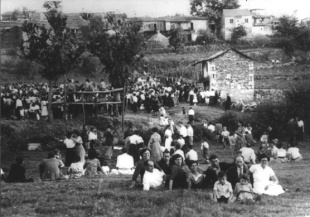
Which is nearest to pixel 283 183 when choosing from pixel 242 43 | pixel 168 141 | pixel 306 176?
pixel 306 176

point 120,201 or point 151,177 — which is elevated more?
point 151,177

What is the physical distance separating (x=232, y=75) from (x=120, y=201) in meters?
25.7

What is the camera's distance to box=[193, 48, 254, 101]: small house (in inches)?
1438

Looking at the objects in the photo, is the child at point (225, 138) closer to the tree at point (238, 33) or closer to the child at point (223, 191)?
the child at point (223, 191)

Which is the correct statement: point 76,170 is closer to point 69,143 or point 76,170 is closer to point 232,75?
point 69,143

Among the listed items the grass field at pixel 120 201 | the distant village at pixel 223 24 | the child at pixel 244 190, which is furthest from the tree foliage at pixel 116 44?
the distant village at pixel 223 24

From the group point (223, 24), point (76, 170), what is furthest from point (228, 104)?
point (223, 24)

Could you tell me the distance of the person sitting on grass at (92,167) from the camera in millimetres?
15641

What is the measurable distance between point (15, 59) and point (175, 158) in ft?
90.4

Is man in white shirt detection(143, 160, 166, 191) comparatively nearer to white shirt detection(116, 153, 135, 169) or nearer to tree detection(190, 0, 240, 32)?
white shirt detection(116, 153, 135, 169)

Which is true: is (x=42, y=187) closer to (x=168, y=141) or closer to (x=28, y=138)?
(x=168, y=141)

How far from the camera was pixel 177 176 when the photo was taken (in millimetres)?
13258

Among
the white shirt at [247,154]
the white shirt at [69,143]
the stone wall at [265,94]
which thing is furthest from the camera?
the stone wall at [265,94]

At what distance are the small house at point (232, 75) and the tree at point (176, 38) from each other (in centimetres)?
2285
